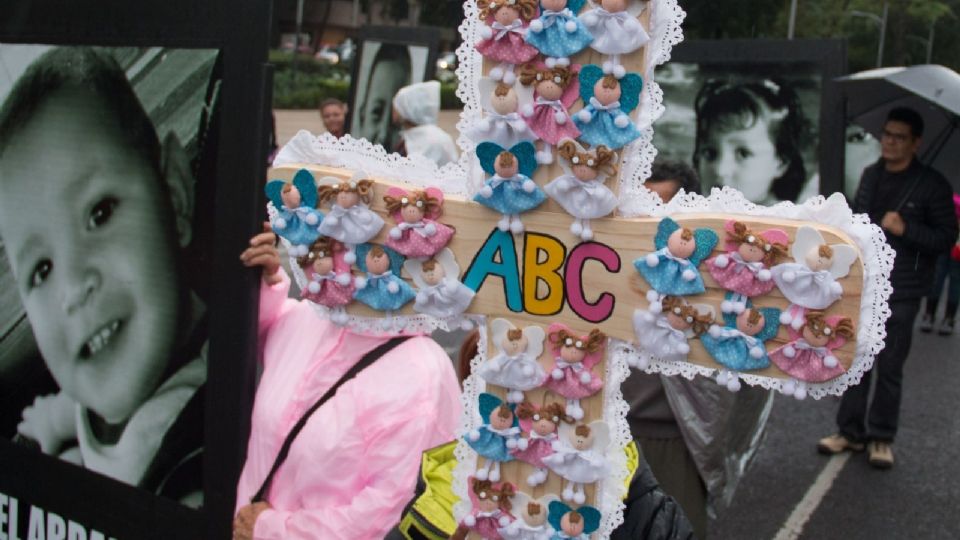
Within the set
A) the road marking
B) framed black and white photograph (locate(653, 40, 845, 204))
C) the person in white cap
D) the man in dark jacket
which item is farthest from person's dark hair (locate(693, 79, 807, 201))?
the person in white cap

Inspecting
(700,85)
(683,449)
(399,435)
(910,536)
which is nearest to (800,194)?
(700,85)

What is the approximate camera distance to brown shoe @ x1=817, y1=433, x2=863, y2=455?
4910mm

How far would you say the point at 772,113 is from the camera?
5367 millimetres

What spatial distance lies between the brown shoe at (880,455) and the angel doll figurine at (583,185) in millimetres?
3786

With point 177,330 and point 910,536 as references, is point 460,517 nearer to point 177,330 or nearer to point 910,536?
point 177,330

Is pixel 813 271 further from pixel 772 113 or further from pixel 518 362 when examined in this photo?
pixel 772 113

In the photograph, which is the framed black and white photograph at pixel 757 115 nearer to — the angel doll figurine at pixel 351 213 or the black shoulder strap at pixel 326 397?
the black shoulder strap at pixel 326 397

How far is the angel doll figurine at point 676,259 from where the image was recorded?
1.45 metres

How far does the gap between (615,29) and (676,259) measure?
0.34 metres

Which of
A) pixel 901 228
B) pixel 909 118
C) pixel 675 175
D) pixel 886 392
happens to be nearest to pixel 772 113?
pixel 909 118

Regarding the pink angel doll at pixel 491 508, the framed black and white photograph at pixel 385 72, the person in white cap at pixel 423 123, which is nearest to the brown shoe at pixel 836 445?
the person in white cap at pixel 423 123

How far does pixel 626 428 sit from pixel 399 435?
53cm

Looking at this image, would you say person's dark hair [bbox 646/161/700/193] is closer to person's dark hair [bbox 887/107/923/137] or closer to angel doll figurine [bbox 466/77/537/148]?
angel doll figurine [bbox 466/77/537/148]

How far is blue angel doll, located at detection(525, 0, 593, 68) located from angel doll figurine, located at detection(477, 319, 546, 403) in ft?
1.36
